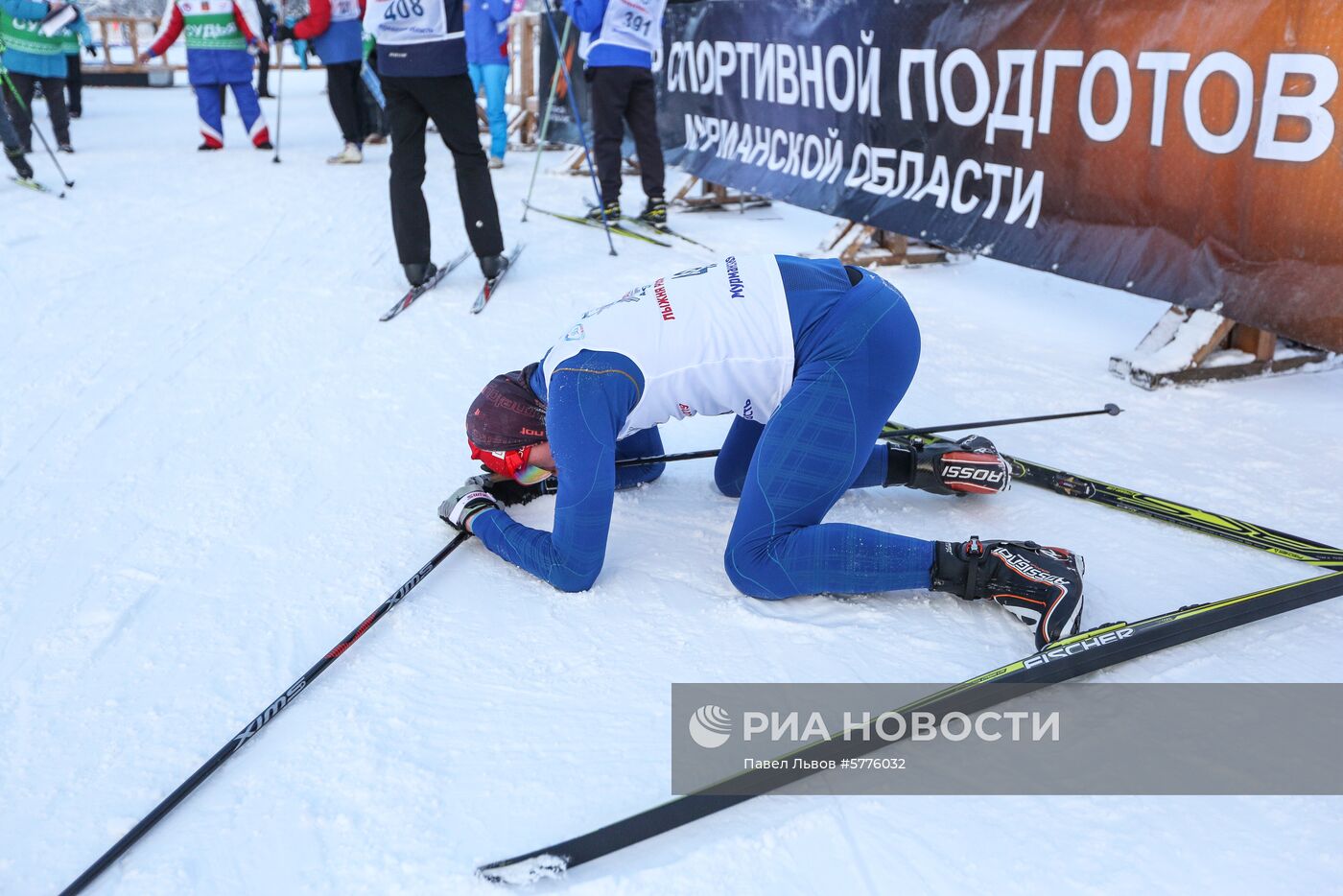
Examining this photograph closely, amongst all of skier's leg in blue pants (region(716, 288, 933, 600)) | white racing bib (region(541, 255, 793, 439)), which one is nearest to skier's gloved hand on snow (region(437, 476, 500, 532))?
white racing bib (region(541, 255, 793, 439))

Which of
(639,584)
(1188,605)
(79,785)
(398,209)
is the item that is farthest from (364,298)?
(1188,605)

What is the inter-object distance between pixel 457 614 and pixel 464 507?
41 centimetres

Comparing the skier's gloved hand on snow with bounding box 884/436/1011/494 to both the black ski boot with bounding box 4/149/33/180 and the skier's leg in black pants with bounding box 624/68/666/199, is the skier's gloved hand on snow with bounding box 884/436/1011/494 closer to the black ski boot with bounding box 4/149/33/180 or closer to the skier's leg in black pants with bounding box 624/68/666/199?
the skier's leg in black pants with bounding box 624/68/666/199

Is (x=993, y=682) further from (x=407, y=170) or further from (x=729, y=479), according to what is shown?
(x=407, y=170)

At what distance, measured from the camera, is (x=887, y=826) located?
186cm

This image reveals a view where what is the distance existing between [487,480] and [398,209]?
2.65 metres

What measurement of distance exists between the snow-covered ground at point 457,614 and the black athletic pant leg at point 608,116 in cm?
194

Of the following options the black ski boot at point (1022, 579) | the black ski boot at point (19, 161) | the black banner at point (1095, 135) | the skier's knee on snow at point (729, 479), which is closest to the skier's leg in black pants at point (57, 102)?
the black ski boot at point (19, 161)

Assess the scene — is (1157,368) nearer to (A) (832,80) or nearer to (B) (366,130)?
(A) (832,80)

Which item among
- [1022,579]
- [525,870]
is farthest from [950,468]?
[525,870]

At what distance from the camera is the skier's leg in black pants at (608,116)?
6.83 m

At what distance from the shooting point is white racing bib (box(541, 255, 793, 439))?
2492 millimetres

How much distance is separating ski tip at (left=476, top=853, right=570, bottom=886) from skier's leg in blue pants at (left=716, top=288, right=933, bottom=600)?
3.17ft

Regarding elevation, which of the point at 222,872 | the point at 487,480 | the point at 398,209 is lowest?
the point at 222,872
